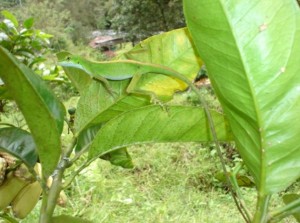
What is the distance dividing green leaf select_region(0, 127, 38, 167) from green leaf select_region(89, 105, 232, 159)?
73 millimetres

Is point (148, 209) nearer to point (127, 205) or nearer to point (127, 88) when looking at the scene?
point (127, 205)

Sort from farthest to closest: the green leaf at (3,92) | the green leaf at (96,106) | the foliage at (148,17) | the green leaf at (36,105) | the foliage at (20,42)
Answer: the foliage at (148,17)
the foliage at (20,42)
the green leaf at (3,92)
the green leaf at (96,106)
the green leaf at (36,105)

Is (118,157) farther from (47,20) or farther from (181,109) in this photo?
(47,20)

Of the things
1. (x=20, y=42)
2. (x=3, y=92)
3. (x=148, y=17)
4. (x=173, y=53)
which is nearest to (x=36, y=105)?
(x=173, y=53)

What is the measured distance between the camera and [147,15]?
921cm

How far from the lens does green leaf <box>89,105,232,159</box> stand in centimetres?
41

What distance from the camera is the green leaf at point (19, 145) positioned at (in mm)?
442

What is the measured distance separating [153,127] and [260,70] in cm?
14

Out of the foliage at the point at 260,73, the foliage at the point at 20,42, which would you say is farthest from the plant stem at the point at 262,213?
the foliage at the point at 20,42

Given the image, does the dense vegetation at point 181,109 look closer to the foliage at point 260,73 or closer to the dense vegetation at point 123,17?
the foliage at point 260,73

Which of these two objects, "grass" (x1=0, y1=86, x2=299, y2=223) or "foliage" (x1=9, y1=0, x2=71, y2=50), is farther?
"foliage" (x1=9, y1=0, x2=71, y2=50)

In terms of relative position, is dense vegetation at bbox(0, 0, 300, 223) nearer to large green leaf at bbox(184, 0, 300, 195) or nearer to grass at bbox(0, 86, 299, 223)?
large green leaf at bbox(184, 0, 300, 195)

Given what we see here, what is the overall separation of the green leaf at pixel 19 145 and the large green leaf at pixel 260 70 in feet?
0.72

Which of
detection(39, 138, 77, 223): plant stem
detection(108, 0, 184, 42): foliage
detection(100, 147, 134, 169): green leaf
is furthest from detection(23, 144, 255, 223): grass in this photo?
detection(108, 0, 184, 42): foliage
